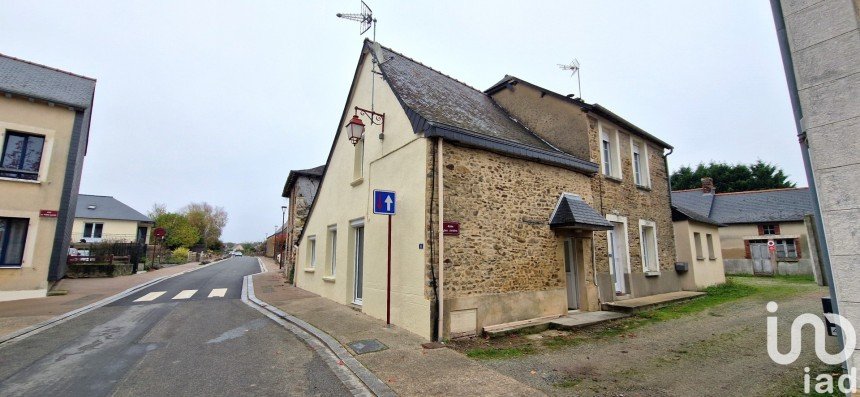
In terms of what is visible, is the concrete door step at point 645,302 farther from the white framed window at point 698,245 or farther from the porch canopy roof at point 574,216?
the white framed window at point 698,245

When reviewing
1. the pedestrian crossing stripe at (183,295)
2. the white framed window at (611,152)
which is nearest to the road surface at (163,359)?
the pedestrian crossing stripe at (183,295)

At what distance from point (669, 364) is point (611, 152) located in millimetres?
7609

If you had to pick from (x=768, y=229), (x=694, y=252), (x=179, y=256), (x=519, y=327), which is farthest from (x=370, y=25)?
(x=179, y=256)

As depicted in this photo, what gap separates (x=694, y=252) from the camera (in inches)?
535

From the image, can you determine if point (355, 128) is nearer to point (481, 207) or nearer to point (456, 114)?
point (456, 114)

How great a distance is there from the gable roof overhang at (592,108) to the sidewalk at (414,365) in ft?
26.3

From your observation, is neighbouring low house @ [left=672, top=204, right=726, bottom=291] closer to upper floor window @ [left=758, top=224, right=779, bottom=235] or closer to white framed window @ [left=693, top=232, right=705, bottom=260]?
white framed window @ [left=693, top=232, right=705, bottom=260]

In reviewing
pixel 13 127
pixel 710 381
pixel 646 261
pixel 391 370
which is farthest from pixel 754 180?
pixel 13 127

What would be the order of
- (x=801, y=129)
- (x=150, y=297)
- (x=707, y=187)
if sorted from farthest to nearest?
1. (x=707, y=187)
2. (x=150, y=297)
3. (x=801, y=129)

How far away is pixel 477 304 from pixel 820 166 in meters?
5.07

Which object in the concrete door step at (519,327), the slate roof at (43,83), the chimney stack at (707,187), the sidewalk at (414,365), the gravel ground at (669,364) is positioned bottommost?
the gravel ground at (669,364)

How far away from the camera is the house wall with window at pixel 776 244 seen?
Answer: 21.2 meters

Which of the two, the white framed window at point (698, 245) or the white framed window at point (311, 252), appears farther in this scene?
the white framed window at point (698, 245)

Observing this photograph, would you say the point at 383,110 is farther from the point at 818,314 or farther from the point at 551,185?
the point at 818,314
